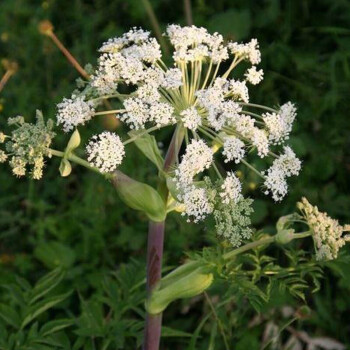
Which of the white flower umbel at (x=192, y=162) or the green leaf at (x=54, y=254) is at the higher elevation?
the green leaf at (x=54, y=254)

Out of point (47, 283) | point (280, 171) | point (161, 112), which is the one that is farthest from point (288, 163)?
point (47, 283)

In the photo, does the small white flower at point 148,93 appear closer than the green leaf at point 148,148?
Yes

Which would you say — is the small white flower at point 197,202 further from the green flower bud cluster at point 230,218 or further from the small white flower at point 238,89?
the small white flower at point 238,89

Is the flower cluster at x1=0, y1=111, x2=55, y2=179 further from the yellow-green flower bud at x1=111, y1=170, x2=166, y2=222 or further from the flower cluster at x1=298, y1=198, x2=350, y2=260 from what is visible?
the flower cluster at x1=298, y1=198, x2=350, y2=260

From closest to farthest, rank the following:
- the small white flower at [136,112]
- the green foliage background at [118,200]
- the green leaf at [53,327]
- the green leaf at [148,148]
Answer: the small white flower at [136,112]
the green leaf at [148,148]
the green leaf at [53,327]
the green foliage background at [118,200]

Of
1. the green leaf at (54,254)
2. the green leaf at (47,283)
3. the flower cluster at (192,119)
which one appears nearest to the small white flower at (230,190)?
the flower cluster at (192,119)

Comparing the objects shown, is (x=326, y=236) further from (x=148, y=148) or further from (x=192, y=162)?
(x=148, y=148)

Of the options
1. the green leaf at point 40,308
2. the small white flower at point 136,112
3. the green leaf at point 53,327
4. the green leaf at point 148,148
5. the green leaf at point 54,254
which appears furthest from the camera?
the green leaf at point 54,254

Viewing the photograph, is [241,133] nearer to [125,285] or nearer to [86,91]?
[86,91]
